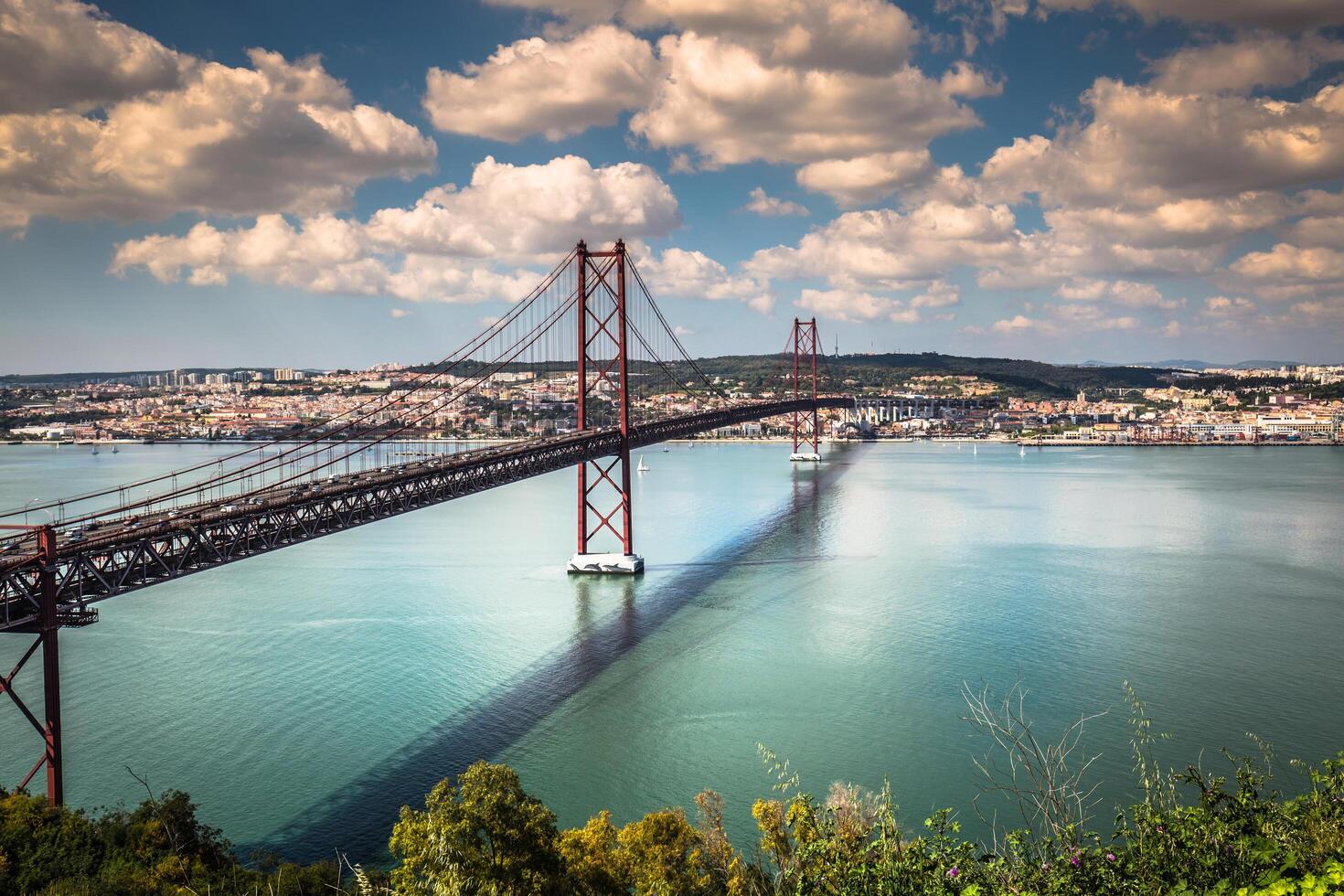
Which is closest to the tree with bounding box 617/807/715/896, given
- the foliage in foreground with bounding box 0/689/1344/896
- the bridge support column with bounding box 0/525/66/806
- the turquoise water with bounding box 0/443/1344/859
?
the foliage in foreground with bounding box 0/689/1344/896

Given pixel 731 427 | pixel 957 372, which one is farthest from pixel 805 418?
pixel 957 372

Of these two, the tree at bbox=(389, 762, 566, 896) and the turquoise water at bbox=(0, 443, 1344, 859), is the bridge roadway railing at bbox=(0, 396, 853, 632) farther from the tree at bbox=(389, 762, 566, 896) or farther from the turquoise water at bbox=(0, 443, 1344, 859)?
the tree at bbox=(389, 762, 566, 896)

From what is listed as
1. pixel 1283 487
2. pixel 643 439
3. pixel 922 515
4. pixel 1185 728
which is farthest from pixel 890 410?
pixel 1185 728

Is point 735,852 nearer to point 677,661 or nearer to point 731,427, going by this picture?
point 677,661

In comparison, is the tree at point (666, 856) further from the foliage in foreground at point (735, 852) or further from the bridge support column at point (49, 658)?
the bridge support column at point (49, 658)

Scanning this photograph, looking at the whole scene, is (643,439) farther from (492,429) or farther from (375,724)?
(492,429)

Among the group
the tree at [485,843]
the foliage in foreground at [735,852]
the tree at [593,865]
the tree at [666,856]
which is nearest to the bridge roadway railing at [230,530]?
the foliage in foreground at [735,852]

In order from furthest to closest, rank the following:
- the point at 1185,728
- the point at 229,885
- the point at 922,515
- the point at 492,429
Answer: the point at 492,429
the point at 922,515
the point at 1185,728
the point at 229,885
